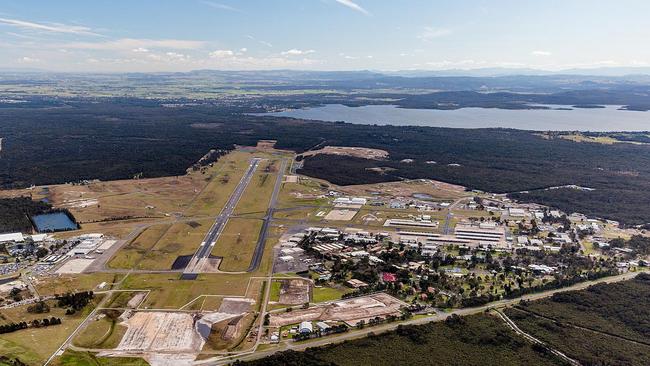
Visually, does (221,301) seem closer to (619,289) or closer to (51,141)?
(619,289)

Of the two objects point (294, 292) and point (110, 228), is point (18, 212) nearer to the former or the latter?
point (110, 228)

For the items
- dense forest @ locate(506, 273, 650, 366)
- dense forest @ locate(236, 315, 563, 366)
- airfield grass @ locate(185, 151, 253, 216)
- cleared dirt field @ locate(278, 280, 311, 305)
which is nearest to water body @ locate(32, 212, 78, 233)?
airfield grass @ locate(185, 151, 253, 216)

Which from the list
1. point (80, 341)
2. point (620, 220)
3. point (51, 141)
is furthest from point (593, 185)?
point (51, 141)

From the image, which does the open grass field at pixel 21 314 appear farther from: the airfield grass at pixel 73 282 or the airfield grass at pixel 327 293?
the airfield grass at pixel 327 293

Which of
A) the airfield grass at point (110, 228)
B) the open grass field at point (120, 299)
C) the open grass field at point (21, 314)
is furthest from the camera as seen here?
the airfield grass at point (110, 228)

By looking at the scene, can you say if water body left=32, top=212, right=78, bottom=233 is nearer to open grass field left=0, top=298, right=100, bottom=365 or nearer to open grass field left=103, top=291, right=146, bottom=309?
open grass field left=103, top=291, right=146, bottom=309

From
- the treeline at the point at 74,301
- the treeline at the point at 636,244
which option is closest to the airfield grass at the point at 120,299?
the treeline at the point at 74,301

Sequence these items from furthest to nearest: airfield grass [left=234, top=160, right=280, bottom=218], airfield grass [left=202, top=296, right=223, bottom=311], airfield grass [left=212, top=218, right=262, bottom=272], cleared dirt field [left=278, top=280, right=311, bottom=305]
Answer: airfield grass [left=234, top=160, right=280, bottom=218] < airfield grass [left=212, top=218, right=262, bottom=272] < cleared dirt field [left=278, top=280, right=311, bottom=305] < airfield grass [left=202, top=296, right=223, bottom=311]
